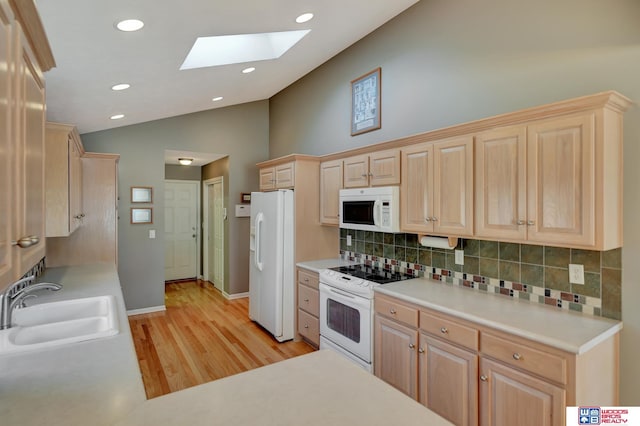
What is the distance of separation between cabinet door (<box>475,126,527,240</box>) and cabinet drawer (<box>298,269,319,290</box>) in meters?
1.77

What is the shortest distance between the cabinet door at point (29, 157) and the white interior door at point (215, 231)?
189 inches

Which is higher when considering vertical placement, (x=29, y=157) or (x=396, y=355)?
(x=29, y=157)

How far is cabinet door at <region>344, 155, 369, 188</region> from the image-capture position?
10.9 feet

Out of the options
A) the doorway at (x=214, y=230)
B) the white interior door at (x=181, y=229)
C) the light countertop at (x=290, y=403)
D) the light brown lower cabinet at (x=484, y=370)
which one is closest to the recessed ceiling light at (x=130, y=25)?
the light countertop at (x=290, y=403)

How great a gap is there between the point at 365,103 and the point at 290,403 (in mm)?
3312

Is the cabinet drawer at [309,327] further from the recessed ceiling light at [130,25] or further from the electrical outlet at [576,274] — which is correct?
the recessed ceiling light at [130,25]

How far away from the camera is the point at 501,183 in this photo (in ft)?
7.28

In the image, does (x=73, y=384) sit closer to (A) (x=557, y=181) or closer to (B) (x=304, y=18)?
(A) (x=557, y=181)

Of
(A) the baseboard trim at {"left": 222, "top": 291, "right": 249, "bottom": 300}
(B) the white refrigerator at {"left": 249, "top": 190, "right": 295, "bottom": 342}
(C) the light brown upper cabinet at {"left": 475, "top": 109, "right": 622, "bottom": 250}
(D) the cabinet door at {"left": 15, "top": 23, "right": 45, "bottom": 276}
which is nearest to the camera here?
(D) the cabinet door at {"left": 15, "top": 23, "right": 45, "bottom": 276}

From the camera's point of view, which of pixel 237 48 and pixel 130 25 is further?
pixel 237 48

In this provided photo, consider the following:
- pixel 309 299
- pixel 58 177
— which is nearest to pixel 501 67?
pixel 309 299

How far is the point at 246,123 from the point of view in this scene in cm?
568

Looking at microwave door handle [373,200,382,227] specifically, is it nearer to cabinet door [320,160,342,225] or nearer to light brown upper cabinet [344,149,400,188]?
light brown upper cabinet [344,149,400,188]

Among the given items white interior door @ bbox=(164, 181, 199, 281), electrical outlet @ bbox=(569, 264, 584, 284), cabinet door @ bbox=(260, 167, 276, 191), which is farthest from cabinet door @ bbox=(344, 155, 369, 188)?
white interior door @ bbox=(164, 181, 199, 281)
